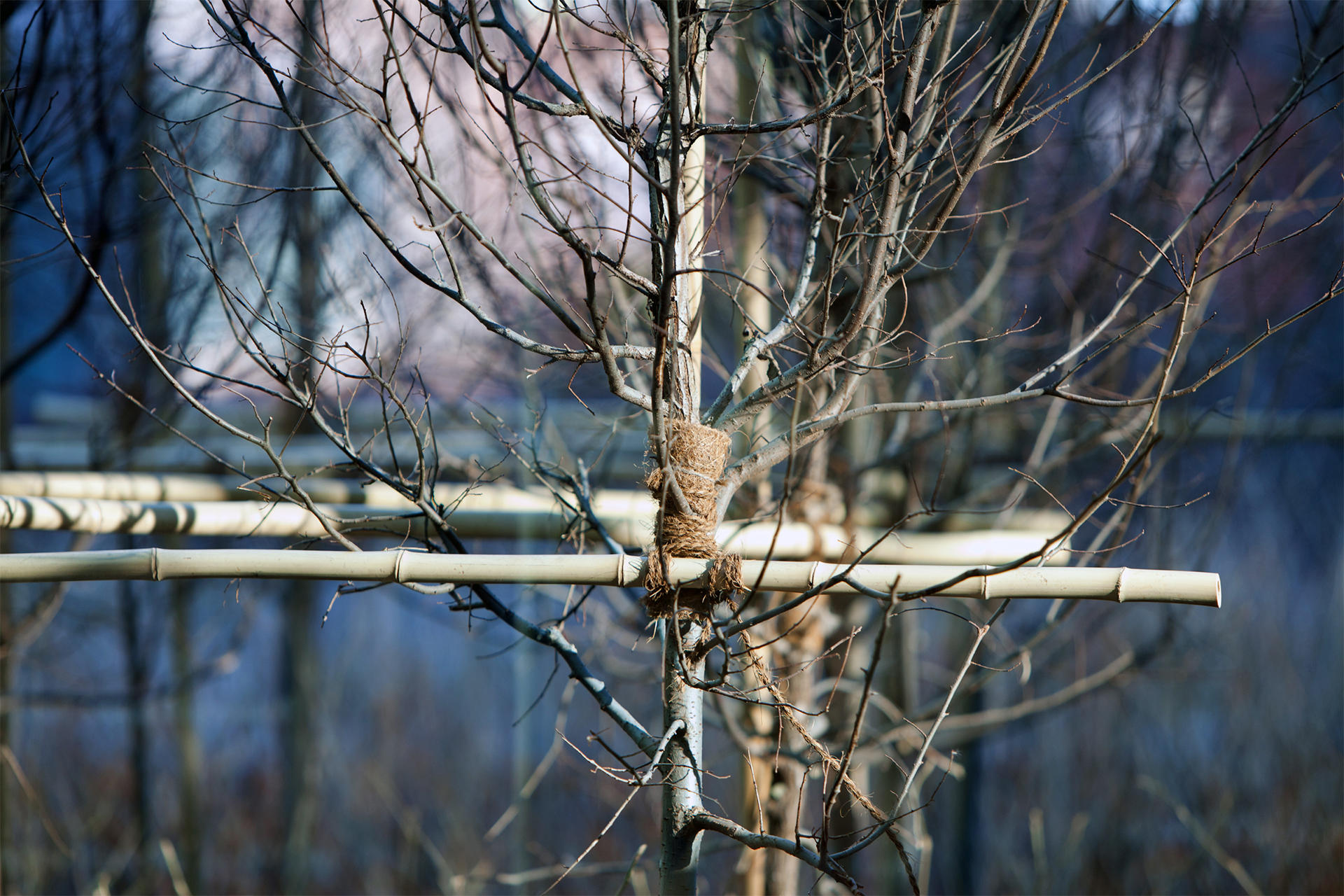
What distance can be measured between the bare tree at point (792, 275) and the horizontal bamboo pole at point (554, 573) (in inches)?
2.1

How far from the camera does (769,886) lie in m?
2.63

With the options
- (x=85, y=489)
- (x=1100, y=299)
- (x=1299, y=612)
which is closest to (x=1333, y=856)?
(x=1299, y=612)

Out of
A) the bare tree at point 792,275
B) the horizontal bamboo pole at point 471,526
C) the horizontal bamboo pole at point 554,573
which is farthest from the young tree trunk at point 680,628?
the horizontal bamboo pole at point 471,526

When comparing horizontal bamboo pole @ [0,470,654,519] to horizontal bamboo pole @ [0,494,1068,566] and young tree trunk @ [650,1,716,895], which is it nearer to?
horizontal bamboo pole @ [0,494,1068,566]

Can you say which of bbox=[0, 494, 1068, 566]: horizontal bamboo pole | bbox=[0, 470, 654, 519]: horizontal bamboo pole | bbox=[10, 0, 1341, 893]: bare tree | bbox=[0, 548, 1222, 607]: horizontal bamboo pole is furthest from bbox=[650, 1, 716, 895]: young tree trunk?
bbox=[0, 470, 654, 519]: horizontal bamboo pole

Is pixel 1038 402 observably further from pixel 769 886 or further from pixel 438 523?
pixel 438 523

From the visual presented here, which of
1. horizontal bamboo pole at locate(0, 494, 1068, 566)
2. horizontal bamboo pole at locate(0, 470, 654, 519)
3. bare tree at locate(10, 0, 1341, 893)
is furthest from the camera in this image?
horizontal bamboo pole at locate(0, 470, 654, 519)

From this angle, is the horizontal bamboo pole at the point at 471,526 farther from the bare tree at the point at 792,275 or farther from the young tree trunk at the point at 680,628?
the young tree trunk at the point at 680,628

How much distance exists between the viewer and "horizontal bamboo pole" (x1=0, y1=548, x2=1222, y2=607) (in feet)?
4.29

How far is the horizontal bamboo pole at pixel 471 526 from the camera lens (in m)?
1.73

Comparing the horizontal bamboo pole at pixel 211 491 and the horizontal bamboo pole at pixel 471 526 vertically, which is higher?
the horizontal bamboo pole at pixel 211 491

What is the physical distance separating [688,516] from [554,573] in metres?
0.21

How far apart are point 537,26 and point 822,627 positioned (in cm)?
183

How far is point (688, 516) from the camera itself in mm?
1362
